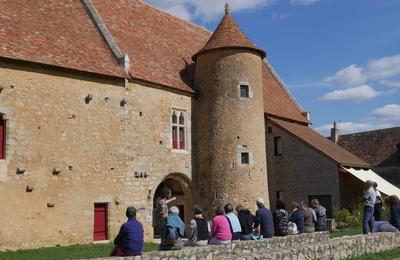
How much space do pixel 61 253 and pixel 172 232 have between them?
602 cm

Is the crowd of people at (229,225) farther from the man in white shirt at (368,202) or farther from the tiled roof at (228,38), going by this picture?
the tiled roof at (228,38)

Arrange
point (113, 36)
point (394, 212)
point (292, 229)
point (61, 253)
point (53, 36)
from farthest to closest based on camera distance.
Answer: point (113, 36), point (53, 36), point (394, 212), point (61, 253), point (292, 229)

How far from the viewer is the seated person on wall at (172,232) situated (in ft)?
31.9

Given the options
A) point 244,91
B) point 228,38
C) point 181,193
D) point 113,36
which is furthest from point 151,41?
point 181,193

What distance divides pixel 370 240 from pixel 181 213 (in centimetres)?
1141

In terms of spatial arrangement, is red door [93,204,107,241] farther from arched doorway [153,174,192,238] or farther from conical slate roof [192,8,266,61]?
conical slate roof [192,8,266,61]

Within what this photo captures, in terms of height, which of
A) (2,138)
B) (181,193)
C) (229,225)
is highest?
(2,138)

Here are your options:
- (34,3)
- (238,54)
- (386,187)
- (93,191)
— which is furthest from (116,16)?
(386,187)

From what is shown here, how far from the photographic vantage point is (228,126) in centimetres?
2145

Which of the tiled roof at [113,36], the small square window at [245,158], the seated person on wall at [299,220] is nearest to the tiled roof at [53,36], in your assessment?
the tiled roof at [113,36]

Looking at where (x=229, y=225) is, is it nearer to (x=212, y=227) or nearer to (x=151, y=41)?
(x=212, y=227)

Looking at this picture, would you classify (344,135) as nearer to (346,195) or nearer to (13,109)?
(346,195)

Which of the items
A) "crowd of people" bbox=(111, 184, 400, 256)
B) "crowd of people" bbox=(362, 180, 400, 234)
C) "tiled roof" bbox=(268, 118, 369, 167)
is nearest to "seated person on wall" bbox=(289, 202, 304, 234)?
"crowd of people" bbox=(111, 184, 400, 256)

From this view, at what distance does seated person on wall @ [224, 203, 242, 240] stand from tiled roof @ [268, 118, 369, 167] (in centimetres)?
1291
